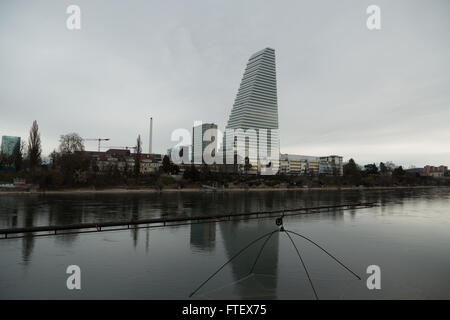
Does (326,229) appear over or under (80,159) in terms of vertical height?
under

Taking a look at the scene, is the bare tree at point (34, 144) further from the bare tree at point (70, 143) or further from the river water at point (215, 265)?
the river water at point (215, 265)

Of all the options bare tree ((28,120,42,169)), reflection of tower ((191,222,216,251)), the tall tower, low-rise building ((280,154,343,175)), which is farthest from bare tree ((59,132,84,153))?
low-rise building ((280,154,343,175))

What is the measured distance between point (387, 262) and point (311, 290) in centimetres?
487

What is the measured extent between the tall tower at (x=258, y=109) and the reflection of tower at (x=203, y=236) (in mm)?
140134

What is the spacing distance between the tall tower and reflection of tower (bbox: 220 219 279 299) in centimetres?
14099

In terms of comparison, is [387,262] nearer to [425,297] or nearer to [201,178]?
[425,297]

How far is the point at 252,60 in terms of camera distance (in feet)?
595

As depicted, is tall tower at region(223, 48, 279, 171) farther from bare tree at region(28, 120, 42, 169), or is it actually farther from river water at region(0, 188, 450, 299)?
river water at region(0, 188, 450, 299)

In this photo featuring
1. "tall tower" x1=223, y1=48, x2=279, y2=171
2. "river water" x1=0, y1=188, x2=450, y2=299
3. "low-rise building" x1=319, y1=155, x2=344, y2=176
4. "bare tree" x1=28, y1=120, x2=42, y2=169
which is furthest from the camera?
"low-rise building" x1=319, y1=155, x2=344, y2=176

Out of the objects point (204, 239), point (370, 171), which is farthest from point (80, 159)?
point (370, 171)

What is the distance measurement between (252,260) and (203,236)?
16.4 ft

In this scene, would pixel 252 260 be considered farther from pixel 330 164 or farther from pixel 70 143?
pixel 330 164

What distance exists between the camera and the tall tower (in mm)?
163875

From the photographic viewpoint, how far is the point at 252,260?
427 inches
